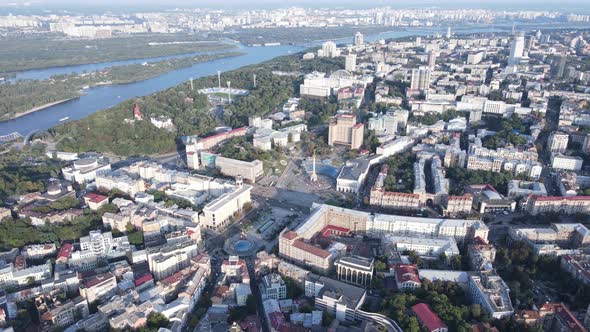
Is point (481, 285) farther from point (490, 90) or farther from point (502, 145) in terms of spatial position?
point (490, 90)

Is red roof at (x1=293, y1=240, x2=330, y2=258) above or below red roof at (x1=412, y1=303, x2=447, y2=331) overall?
above

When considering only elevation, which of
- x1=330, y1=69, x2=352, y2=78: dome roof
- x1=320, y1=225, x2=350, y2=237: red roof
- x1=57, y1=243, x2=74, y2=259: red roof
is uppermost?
x1=330, y1=69, x2=352, y2=78: dome roof

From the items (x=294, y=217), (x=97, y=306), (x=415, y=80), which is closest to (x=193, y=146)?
(x=294, y=217)

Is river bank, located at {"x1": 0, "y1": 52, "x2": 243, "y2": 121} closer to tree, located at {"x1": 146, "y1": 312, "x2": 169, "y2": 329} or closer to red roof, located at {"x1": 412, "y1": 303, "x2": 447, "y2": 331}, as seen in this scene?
tree, located at {"x1": 146, "y1": 312, "x2": 169, "y2": 329}

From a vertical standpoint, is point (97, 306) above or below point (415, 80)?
below

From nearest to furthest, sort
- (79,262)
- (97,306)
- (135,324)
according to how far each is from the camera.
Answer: (135,324), (97,306), (79,262)

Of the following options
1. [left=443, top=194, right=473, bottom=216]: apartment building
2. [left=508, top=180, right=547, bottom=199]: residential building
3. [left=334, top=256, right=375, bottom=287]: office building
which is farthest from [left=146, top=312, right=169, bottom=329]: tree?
[left=508, top=180, right=547, bottom=199]: residential building
